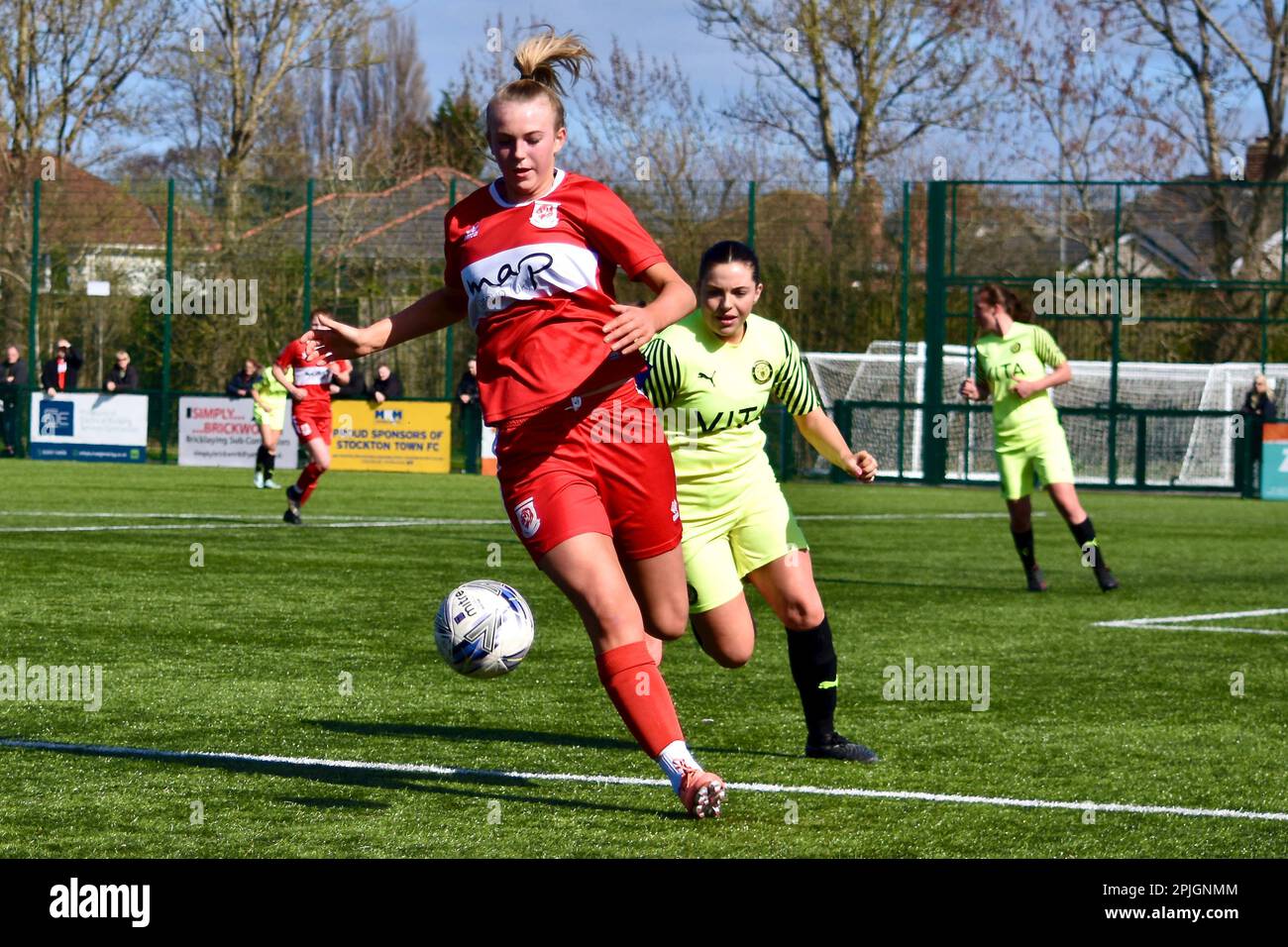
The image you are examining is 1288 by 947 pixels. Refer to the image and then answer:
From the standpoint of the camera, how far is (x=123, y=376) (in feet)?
103

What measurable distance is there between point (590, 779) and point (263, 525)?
11621 mm

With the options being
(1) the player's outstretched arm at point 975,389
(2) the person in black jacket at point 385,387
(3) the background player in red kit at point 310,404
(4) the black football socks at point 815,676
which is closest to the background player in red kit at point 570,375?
(4) the black football socks at point 815,676

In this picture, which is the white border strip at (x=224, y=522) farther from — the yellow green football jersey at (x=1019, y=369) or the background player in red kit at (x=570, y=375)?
the background player in red kit at (x=570, y=375)

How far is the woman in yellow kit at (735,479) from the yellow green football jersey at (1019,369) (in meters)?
6.47

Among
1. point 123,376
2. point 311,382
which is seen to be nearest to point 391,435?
point 123,376

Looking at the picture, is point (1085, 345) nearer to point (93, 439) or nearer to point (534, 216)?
point (93, 439)

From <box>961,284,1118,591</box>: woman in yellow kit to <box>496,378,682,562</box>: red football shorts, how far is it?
757cm

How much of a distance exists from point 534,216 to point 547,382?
1.67 feet

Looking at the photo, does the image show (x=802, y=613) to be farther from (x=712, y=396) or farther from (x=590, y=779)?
(x=590, y=779)

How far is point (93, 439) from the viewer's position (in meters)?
31.0

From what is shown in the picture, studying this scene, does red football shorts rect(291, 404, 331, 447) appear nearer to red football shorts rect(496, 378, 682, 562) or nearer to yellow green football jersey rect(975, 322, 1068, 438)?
yellow green football jersey rect(975, 322, 1068, 438)

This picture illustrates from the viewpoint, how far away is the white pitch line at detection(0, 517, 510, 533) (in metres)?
16.0

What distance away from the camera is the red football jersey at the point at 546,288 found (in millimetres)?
5551
